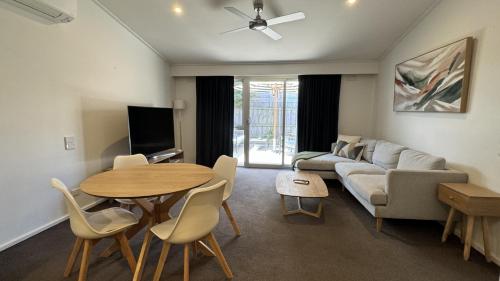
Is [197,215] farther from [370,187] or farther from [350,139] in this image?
[350,139]

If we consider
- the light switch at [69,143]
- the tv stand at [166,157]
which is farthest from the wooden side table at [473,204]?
the light switch at [69,143]

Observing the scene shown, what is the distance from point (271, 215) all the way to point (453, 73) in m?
2.65

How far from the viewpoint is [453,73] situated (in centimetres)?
254

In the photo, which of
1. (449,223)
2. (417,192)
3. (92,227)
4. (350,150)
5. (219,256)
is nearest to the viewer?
(92,227)

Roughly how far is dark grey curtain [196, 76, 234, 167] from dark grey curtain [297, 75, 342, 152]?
1567 mm

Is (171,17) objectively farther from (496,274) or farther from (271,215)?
(496,274)

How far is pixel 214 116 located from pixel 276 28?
7.77 ft

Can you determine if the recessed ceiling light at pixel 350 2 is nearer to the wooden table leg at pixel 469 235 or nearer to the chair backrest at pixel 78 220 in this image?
the wooden table leg at pixel 469 235

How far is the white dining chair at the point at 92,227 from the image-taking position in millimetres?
1527

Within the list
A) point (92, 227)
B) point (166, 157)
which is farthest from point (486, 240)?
point (166, 157)

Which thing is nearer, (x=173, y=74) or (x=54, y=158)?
(x=54, y=158)

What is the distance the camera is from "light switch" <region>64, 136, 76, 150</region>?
2646mm

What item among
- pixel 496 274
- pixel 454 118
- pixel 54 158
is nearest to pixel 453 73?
pixel 454 118

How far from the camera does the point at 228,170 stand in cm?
246
